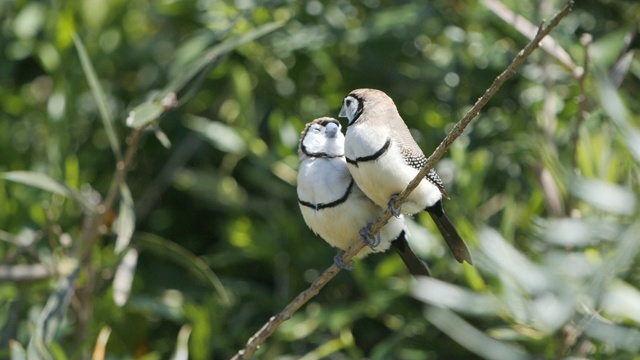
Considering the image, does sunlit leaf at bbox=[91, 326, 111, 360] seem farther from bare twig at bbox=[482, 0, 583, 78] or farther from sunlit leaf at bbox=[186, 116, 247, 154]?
bare twig at bbox=[482, 0, 583, 78]

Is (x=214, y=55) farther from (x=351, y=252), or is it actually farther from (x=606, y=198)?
(x=606, y=198)

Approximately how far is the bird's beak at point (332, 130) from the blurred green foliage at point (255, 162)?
38cm

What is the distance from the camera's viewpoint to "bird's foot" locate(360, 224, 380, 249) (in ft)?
9.32

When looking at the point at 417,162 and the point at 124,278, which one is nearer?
the point at 417,162

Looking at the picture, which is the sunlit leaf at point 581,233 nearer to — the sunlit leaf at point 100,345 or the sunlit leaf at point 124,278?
the sunlit leaf at point 100,345

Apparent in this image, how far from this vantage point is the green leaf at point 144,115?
9.77 ft

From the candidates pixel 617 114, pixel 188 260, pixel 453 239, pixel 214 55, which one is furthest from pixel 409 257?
pixel 617 114

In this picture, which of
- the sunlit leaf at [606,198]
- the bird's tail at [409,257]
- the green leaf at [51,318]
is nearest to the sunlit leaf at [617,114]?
the sunlit leaf at [606,198]

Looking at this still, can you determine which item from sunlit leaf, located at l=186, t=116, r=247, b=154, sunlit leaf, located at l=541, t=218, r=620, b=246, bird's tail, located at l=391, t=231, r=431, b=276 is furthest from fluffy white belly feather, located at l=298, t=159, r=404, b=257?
sunlit leaf, located at l=541, t=218, r=620, b=246

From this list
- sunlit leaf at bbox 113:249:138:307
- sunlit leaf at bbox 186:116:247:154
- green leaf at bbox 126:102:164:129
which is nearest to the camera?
green leaf at bbox 126:102:164:129

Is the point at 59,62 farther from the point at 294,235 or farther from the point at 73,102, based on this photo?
the point at 294,235

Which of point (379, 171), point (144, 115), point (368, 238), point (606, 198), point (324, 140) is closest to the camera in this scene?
point (606, 198)

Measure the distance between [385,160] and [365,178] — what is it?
2.8 inches

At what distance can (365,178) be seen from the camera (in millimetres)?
2754
